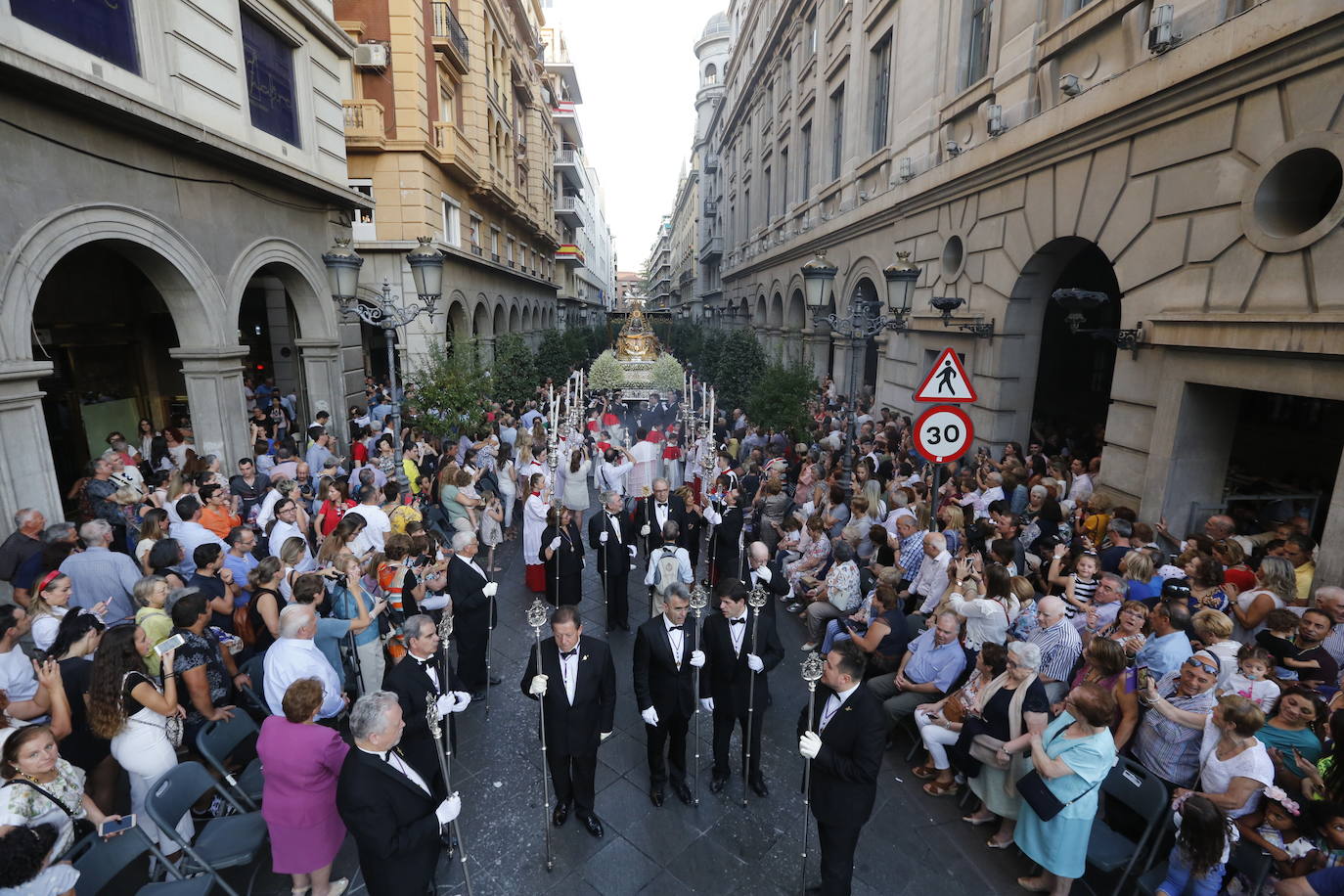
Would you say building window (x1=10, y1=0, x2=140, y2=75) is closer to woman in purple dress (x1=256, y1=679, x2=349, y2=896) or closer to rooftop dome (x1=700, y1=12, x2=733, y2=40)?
woman in purple dress (x1=256, y1=679, x2=349, y2=896)

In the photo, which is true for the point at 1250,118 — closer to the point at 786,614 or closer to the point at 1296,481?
the point at 1296,481

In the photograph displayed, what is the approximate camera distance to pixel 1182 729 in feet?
14.1

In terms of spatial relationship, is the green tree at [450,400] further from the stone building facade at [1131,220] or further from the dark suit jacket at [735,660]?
the stone building facade at [1131,220]

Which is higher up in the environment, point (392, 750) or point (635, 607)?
point (392, 750)

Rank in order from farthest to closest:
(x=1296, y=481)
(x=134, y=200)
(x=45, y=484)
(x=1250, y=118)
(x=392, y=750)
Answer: (x=1296, y=481)
(x=134, y=200)
(x=45, y=484)
(x=1250, y=118)
(x=392, y=750)

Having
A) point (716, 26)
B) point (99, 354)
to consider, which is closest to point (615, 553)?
point (99, 354)

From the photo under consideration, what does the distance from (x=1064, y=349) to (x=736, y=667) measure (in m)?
14.5

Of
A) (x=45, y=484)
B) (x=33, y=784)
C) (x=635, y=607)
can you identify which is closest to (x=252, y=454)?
(x=45, y=484)

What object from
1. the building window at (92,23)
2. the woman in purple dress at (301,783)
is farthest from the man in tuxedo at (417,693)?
the building window at (92,23)

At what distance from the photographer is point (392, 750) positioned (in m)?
3.92

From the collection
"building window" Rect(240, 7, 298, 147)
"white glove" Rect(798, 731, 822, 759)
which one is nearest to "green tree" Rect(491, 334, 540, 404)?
"building window" Rect(240, 7, 298, 147)

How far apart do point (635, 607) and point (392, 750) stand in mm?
5305

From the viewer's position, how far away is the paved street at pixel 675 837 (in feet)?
15.1

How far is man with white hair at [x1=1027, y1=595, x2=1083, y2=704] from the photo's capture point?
5188mm
